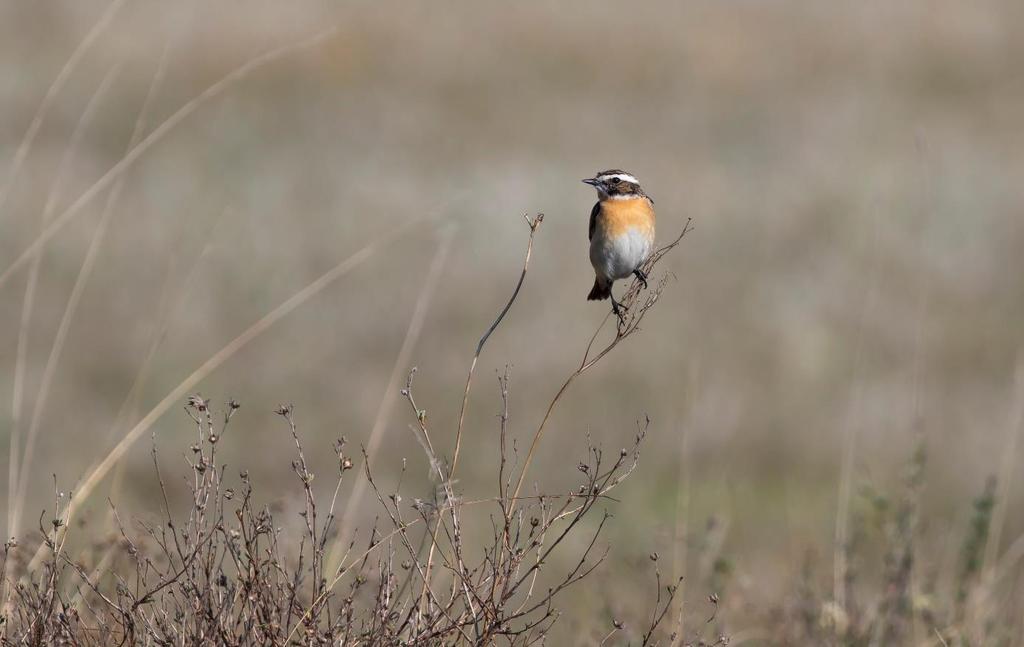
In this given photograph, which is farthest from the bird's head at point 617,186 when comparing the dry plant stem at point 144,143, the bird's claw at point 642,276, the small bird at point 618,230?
the dry plant stem at point 144,143

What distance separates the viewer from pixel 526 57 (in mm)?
14852

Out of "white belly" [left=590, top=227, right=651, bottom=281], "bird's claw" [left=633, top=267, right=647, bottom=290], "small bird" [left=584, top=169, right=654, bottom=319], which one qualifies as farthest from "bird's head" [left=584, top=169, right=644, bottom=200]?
"bird's claw" [left=633, top=267, right=647, bottom=290]

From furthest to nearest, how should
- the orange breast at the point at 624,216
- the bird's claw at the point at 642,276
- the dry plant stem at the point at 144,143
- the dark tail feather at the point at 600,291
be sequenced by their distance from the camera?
the dark tail feather at the point at 600,291, the orange breast at the point at 624,216, the dry plant stem at the point at 144,143, the bird's claw at the point at 642,276

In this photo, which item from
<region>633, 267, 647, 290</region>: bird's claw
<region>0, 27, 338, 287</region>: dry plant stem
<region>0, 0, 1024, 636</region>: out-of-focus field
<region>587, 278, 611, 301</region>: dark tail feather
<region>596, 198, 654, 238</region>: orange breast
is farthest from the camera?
<region>0, 0, 1024, 636</region>: out-of-focus field

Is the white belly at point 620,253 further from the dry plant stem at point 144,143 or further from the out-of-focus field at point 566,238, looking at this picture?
the out-of-focus field at point 566,238

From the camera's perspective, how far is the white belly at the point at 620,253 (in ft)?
16.1

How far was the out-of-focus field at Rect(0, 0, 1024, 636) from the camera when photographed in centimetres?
1008

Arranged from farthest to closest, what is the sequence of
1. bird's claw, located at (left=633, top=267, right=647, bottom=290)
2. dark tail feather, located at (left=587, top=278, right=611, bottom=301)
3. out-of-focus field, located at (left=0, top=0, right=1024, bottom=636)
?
out-of-focus field, located at (left=0, top=0, right=1024, bottom=636) → dark tail feather, located at (left=587, top=278, right=611, bottom=301) → bird's claw, located at (left=633, top=267, right=647, bottom=290)

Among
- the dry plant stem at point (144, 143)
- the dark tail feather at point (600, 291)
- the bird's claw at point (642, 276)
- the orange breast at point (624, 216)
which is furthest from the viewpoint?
the dark tail feather at point (600, 291)

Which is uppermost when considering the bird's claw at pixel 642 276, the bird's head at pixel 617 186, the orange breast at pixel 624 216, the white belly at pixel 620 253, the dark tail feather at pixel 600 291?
the bird's head at pixel 617 186

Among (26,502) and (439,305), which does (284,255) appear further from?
(26,502)

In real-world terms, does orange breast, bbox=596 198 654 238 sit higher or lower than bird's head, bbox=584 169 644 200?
lower

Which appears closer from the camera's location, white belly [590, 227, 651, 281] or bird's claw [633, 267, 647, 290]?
bird's claw [633, 267, 647, 290]

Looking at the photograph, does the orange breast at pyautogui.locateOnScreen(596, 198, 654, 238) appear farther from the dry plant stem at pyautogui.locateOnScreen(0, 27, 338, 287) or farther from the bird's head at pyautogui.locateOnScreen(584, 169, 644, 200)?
the dry plant stem at pyautogui.locateOnScreen(0, 27, 338, 287)
